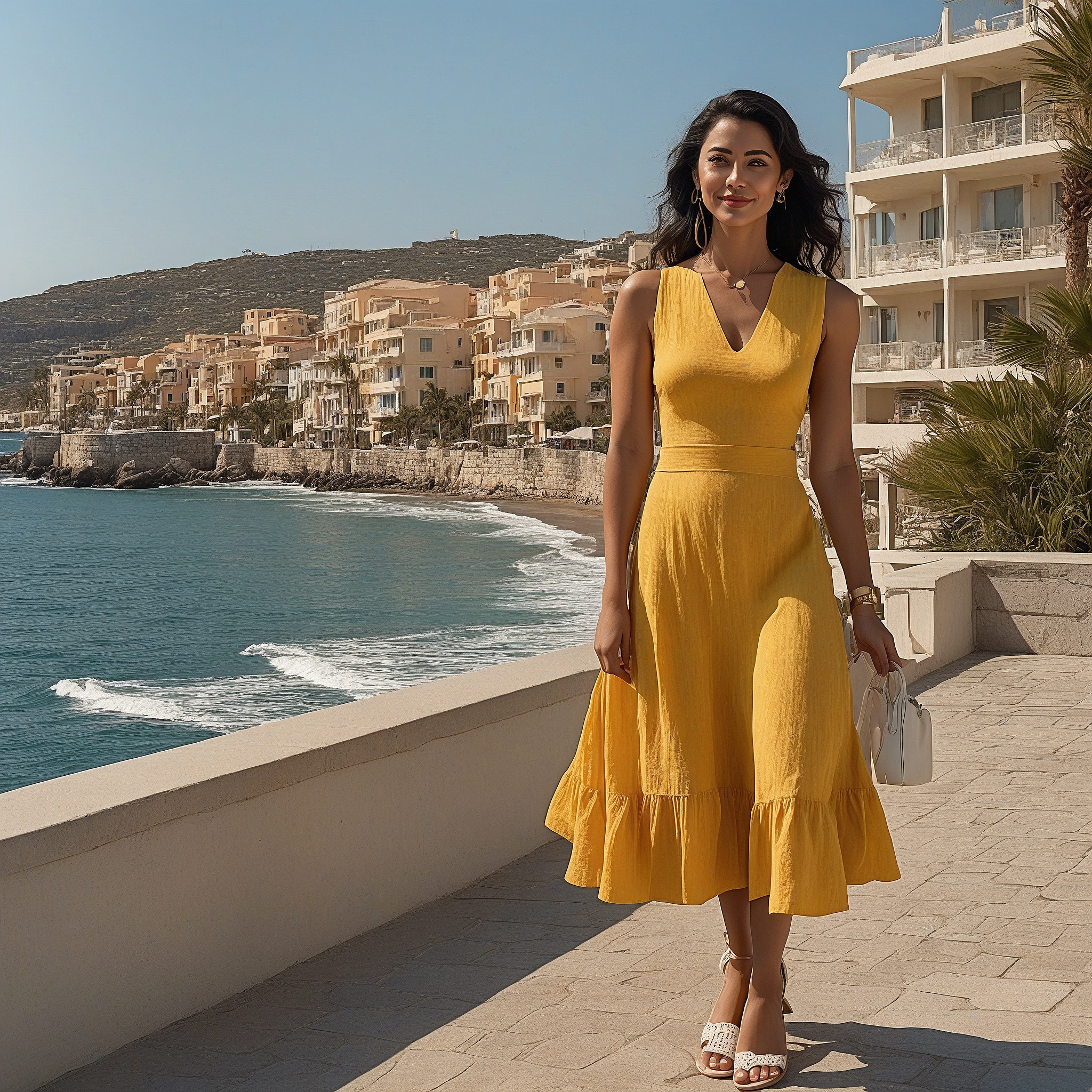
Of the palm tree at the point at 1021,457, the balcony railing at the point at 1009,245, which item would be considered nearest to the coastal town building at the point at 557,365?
the balcony railing at the point at 1009,245

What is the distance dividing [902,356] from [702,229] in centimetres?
3130

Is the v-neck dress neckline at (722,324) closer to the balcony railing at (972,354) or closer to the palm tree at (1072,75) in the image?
the palm tree at (1072,75)

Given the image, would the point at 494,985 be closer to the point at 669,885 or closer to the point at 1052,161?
the point at 669,885

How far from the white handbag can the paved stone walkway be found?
53 cm

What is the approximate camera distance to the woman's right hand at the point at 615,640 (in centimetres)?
247

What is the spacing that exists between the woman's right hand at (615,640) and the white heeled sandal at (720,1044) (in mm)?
685

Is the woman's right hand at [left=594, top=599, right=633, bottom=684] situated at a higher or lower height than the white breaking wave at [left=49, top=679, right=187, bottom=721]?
higher

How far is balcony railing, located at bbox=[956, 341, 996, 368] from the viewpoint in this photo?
30859 mm

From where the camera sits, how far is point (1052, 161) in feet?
98.4

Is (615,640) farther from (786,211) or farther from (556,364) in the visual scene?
(556,364)

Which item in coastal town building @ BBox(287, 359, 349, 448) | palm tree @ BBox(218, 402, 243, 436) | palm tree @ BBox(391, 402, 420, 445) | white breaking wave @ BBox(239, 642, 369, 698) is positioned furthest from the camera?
palm tree @ BBox(218, 402, 243, 436)

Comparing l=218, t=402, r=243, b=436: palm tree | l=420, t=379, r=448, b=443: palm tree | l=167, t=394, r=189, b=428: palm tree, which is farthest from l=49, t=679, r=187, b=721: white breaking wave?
l=167, t=394, r=189, b=428: palm tree

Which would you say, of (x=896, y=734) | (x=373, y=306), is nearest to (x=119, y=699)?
(x=896, y=734)

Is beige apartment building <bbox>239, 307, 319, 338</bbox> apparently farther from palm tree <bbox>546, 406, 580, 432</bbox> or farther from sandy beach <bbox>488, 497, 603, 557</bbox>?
sandy beach <bbox>488, 497, 603, 557</bbox>
